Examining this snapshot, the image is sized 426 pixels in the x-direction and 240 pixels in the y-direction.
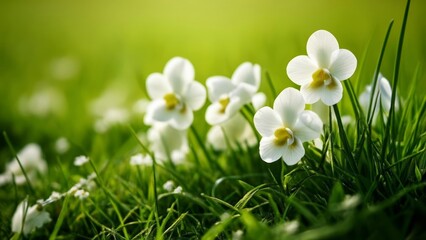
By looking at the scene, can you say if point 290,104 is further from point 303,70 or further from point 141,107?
point 141,107

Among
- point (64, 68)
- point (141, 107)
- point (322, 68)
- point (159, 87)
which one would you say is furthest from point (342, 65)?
point (64, 68)

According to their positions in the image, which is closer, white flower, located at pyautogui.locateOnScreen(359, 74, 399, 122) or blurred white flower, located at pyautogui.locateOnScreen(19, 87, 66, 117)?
white flower, located at pyautogui.locateOnScreen(359, 74, 399, 122)

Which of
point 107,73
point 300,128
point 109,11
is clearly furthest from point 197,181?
point 109,11

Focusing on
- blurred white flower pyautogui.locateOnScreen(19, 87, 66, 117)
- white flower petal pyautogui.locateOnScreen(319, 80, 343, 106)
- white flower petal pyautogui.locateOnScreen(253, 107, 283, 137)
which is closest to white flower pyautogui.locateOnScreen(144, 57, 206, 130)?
white flower petal pyautogui.locateOnScreen(253, 107, 283, 137)

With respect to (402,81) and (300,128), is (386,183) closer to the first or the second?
(300,128)

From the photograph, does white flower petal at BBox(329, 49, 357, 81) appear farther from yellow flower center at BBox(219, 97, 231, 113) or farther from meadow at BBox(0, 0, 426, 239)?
yellow flower center at BBox(219, 97, 231, 113)

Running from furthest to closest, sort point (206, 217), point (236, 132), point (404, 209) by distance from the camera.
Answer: point (236, 132), point (206, 217), point (404, 209)
